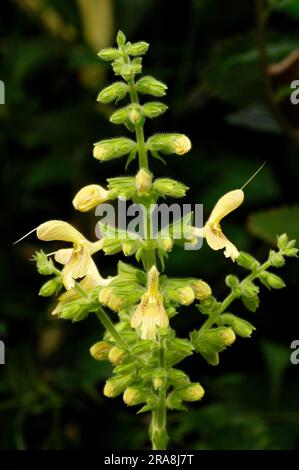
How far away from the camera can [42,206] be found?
74.0 inches

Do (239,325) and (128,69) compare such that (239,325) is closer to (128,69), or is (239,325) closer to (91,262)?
(91,262)

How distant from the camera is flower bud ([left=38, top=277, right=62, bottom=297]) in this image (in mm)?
1028

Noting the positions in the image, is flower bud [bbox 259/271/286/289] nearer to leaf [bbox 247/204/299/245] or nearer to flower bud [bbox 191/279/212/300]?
flower bud [bbox 191/279/212/300]

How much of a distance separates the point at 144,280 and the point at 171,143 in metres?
0.18

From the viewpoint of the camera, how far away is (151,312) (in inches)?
38.4

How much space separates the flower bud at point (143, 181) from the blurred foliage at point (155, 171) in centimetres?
50

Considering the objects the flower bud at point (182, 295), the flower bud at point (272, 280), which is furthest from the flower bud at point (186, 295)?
the flower bud at point (272, 280)

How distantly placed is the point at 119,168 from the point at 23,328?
40cm

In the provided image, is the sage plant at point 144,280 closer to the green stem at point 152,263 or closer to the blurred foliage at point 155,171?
the green stem at point 152,263

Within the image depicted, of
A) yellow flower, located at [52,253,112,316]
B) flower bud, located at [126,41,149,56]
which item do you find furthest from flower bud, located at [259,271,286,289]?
flower bud, located at [126,41,149,56]

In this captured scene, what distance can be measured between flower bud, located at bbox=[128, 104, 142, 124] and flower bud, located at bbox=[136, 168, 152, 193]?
0.18ft

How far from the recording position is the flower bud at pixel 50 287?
1028mm

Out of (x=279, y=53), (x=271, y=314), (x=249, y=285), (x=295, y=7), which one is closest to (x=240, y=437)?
(x=271, y=314)

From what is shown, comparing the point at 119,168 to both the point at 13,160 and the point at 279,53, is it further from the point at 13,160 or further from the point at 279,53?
the point at 279,53
